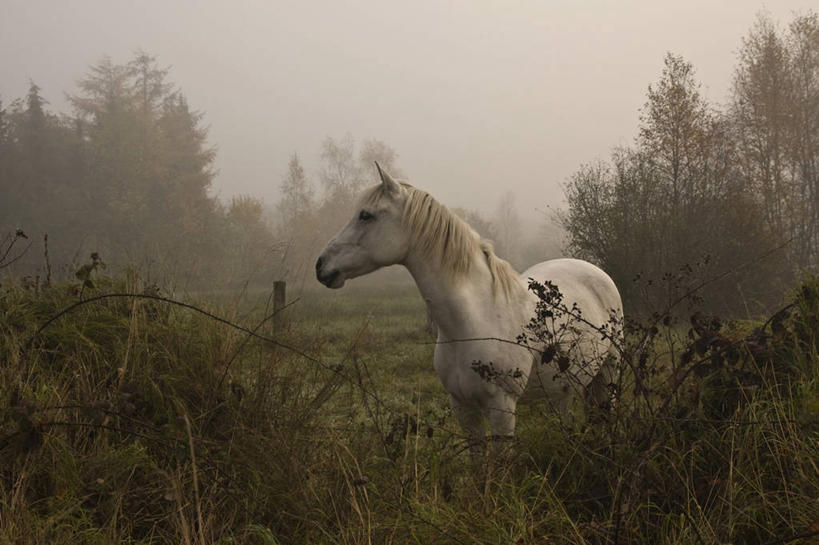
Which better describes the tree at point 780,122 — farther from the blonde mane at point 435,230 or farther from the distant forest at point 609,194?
the blonde mane at point 435,230

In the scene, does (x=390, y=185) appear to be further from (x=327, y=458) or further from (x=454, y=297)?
(x=327, y=458)

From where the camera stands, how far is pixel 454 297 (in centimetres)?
328

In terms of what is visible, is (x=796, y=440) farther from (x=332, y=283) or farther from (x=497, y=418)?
(x=332, y=283)

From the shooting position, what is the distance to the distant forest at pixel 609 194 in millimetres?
12555

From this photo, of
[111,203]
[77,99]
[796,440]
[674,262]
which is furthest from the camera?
[77,99]

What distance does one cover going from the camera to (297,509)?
2.23 m

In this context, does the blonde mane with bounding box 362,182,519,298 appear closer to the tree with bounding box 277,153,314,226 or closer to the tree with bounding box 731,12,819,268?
the tree with bounding box 731,12,819,268

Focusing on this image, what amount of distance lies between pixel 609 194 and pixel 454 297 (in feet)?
36.7

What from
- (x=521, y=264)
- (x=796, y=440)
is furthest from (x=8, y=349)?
(x=521, y=264)

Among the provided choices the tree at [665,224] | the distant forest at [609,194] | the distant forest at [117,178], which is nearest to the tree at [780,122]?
the distant forest at [609,194]

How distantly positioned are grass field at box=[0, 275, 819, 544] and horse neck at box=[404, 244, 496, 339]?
0.74 metres

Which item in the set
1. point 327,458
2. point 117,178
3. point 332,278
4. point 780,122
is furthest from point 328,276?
point 117,178

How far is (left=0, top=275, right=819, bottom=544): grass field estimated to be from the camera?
6.56ft

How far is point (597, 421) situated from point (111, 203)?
101 feet
